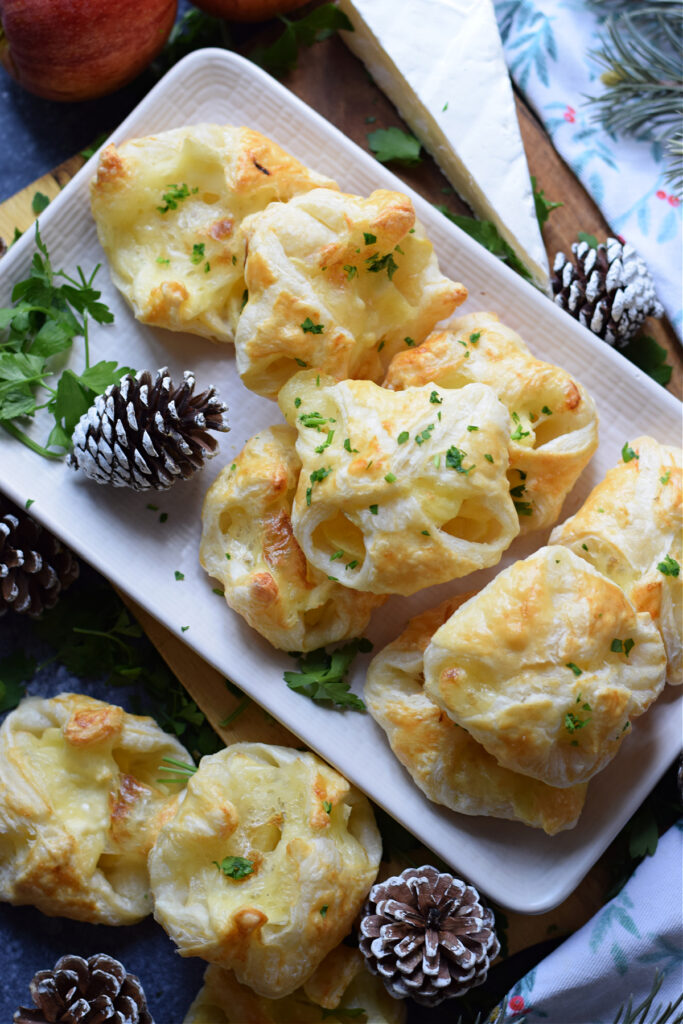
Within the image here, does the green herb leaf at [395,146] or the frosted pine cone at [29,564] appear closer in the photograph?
the frosted pine cone at [29,564]

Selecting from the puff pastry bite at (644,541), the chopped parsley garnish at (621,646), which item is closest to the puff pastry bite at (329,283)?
the puff pastry bite at (644,541)

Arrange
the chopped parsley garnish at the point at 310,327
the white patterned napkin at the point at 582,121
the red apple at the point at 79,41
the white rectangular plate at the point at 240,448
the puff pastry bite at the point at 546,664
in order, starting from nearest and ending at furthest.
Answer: the puff pastry bite at the point at 546,664 < the chopped parsley garnish at the point at 310,327 < the white rectangular plate at the point at 240,448 < the red apple at the point at 79,41 < the white patterned napkin at the point at 582,121

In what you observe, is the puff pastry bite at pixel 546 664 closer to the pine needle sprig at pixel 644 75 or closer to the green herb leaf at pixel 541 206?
the green herb leaf at pixel 541 206

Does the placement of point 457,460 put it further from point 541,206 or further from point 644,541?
point 541,206

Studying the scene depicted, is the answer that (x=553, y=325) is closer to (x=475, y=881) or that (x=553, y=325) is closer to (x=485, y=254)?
(x=485, y=254)

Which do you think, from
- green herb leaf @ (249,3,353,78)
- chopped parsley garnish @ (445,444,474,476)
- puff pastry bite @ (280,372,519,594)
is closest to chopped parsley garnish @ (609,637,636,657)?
puff pastry bite @ (280,372,519,594)

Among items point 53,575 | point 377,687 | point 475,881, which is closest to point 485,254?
point 377,687
